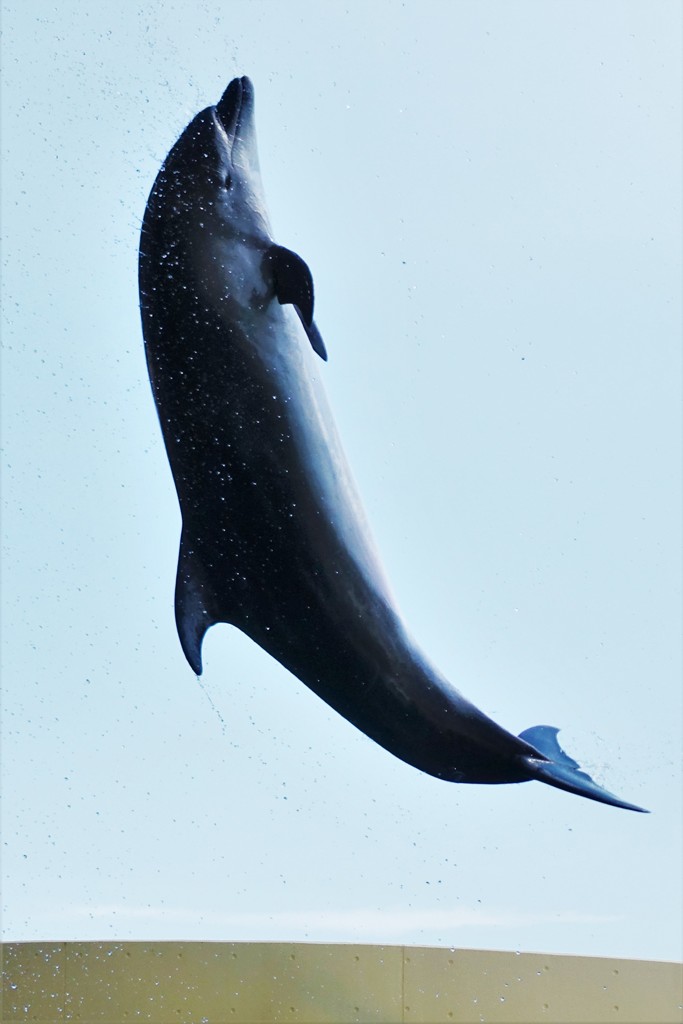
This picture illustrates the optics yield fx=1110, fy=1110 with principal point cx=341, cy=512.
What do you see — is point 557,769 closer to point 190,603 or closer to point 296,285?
point 190,603

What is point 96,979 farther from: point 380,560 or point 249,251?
point 249,251

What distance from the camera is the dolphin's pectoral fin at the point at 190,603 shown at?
445 centimetres

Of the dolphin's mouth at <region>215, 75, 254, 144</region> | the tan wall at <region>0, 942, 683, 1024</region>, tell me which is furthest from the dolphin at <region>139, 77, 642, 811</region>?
the tan wall at <region>0, 942, 683, 1024</region>

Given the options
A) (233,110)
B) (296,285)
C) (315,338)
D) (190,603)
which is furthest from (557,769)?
(233,110)

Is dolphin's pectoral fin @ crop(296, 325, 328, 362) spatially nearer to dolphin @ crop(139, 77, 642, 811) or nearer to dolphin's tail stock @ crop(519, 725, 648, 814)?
dolphin @ crop(139, 77, 642, 811)

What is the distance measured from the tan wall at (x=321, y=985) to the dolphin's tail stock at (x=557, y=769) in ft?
3.85

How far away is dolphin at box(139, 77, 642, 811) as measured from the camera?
406 cm

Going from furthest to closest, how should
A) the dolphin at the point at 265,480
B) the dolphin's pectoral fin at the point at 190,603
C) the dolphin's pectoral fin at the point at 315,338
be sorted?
the dolphin's pectoral fin at the point at 190,603 < the dolphin at the point at 265,480 < the dolphin's pectoral fin at the point at 315,338

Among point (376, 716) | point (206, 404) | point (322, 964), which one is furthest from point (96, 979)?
point (206, 404)

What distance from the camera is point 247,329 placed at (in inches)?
162

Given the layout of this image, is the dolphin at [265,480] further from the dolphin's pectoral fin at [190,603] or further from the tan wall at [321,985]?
the tan wall at [321,985]

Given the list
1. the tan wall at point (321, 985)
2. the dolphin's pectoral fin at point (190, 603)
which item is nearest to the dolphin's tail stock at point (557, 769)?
the tan wall at point (321, 985)

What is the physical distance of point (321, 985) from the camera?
16.6ft

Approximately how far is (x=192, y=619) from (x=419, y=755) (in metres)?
1.12
